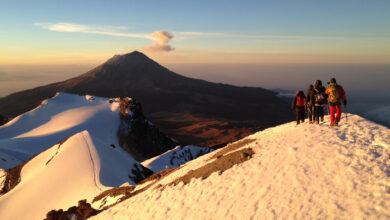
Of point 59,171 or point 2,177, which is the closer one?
point 59,171

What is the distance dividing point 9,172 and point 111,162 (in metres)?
14.7

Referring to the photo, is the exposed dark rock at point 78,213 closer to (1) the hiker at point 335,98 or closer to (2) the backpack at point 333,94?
(1) the hiker at point 335,98

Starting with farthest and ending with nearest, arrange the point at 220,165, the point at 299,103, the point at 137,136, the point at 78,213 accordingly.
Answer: the point at 137,136
the point at 299,103
the point at 78,213
the point at 220,165

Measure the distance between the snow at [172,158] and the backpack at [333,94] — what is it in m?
31.6

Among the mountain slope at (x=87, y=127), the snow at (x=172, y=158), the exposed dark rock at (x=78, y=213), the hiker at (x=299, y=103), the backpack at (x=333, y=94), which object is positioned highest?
the backpack at (x=333, y=94)

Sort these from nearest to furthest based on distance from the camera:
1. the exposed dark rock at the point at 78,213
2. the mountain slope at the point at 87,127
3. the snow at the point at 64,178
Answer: the exposed dark rock at the point at 78,213 < the snow at the point at 64,178 < the mountain slope at the point at 87,127

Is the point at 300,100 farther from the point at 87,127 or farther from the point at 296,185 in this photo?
the point at 87,127

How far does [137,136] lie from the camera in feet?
227

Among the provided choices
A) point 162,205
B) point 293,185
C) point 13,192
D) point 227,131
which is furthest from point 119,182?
point 227,131

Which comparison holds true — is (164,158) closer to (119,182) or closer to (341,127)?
A: (119,182)

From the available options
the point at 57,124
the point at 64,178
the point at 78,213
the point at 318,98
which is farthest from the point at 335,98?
the point at 57,124

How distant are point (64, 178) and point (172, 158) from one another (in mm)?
26074

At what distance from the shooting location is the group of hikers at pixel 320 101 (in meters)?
14.4

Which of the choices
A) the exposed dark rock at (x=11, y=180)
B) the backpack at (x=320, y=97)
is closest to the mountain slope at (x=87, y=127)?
the exposed dark rock at (x=11, y=180)
